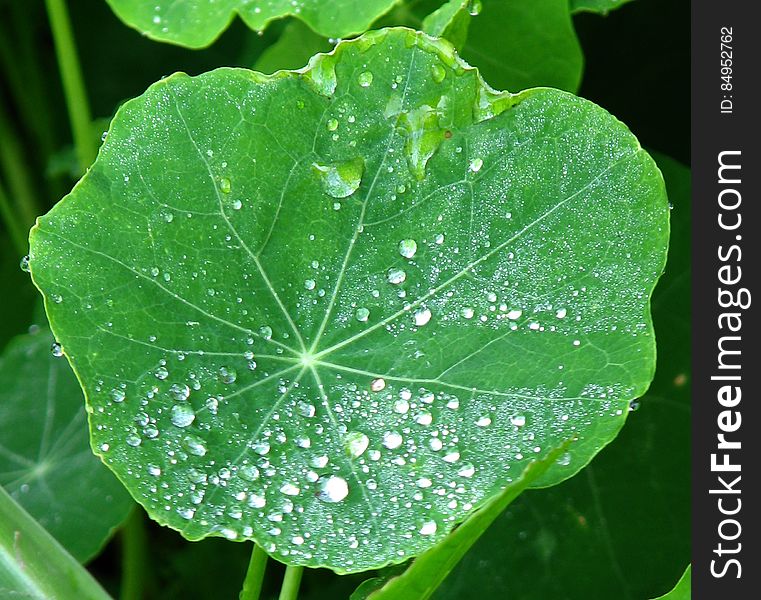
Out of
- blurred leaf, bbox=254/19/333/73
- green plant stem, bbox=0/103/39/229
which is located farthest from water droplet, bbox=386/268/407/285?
green plant stem, bbox=0/103/39/229

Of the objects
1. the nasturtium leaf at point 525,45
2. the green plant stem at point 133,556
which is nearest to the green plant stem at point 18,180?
the green plant stem at point 133,556

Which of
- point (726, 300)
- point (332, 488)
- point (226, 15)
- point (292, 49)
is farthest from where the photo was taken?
point (292, 49)

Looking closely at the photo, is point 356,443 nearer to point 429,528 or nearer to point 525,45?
point 429,528

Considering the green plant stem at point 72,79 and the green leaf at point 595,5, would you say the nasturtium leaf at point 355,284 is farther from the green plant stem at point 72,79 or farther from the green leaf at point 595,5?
the green plant stem at point 72,79

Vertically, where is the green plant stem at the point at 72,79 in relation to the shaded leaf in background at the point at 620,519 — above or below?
above

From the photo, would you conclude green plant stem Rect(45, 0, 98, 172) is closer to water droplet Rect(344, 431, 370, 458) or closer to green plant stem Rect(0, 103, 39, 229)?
green plant stem Rect(0, 103, 39, 229)

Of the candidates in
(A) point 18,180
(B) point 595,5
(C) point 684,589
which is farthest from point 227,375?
(A) point 18,180
